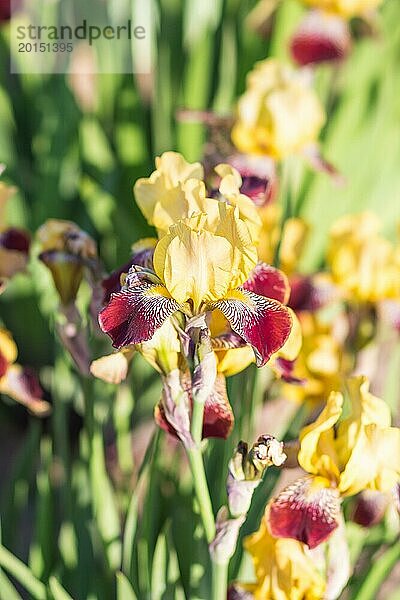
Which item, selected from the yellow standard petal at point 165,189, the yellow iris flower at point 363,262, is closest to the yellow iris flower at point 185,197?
the yellow standard petal at point 165,189

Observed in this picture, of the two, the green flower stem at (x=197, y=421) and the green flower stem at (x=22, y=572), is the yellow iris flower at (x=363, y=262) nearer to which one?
the green flower stem at (x=197, y=421)

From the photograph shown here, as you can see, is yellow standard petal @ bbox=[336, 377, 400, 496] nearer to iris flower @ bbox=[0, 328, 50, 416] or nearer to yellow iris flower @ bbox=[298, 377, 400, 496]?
yellow iris flower @ bbox=[298, 377, 400, 496]

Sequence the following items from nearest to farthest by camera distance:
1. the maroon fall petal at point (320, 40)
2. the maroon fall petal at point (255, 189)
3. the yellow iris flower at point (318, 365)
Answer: the maroon fall petal at point (255, 189)
the yellow iris flower at point (318, 365)
the maroon fall petal at point (320, 40)

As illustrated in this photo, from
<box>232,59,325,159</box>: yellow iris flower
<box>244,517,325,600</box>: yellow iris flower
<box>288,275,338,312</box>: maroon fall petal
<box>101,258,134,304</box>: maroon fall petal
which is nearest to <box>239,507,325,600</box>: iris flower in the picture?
<box>244,517,325,600</box>: yellow iris flower

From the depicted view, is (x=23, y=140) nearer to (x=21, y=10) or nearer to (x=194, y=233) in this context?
(x=21, y=10)

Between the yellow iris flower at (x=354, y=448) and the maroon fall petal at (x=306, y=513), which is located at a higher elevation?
the yellow iris flower at (x=354, y=448)

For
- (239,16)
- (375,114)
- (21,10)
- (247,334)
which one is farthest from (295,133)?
(247,334)
